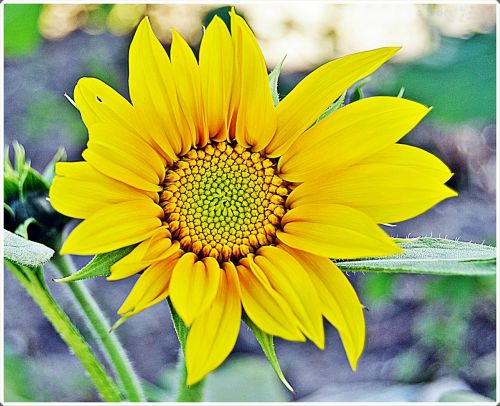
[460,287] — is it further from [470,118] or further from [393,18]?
[393,18]

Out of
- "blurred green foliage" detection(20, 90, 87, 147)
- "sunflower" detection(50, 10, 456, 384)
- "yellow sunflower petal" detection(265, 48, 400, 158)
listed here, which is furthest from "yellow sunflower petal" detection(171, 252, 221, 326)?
"blurred green foliage" detection(20, 90, 87, 147)

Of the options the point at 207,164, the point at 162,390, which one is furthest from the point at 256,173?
the point at 162,390

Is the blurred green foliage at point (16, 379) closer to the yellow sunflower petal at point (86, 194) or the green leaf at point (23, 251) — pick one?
the green leaf at point (23, 251)

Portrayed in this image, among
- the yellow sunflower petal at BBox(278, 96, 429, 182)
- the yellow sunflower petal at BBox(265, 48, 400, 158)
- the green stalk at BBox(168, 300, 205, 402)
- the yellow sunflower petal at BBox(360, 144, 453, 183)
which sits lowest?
the green stalk at BBox(168, 300, 205, 402)

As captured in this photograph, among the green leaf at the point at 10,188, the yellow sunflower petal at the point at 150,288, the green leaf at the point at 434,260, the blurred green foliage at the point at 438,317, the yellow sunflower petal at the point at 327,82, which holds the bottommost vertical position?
the blurred green foliage at the point at 438,317

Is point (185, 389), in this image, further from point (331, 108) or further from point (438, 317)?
point (438, 317)

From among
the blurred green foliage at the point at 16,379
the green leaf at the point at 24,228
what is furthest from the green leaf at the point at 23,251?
the blurred green foliage at the point at 16,379

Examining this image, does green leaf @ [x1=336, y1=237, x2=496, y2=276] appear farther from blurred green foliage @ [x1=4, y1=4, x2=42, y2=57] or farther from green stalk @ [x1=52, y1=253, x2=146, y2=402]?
blurred green foliage @ [x1=4, y1=4, x2=42, y2=57]

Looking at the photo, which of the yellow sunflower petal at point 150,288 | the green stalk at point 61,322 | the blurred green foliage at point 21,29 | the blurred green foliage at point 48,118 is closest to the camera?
the yellow sunflower petal at point 150,288
